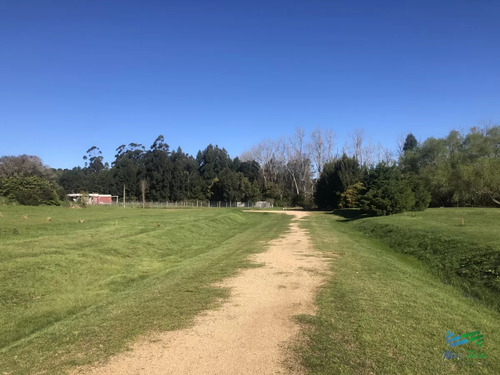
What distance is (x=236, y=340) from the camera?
4648mm

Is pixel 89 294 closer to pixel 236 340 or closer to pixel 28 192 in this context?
pixel 236 340

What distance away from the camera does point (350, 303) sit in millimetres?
6258

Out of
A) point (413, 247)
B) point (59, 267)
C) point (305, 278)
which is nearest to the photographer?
point (305, 278)

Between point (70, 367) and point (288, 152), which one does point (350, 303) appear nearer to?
point (70, 367)

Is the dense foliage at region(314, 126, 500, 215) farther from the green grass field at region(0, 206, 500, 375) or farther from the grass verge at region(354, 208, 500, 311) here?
the green grass field at region(0, 206, 500, 375)

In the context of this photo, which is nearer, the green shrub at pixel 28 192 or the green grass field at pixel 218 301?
the green grass field at pixel 218 301

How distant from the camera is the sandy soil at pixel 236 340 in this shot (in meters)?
3.86

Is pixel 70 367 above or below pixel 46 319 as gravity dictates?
above

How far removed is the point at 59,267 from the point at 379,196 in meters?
27.8

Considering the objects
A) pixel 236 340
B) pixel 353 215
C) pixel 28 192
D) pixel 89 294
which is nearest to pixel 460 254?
pixel 236 340

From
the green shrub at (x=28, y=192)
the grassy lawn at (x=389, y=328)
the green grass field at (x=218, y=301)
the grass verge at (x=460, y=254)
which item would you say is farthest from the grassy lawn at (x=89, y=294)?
the green shrub at (x=28, y=192)

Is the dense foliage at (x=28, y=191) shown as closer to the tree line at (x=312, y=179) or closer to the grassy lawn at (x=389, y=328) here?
the tree line at (x=312, y=179)

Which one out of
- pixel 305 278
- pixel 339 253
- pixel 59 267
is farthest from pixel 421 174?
pixel 59 267

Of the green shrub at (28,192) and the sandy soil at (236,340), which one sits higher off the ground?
the green shrub at (28,192)
